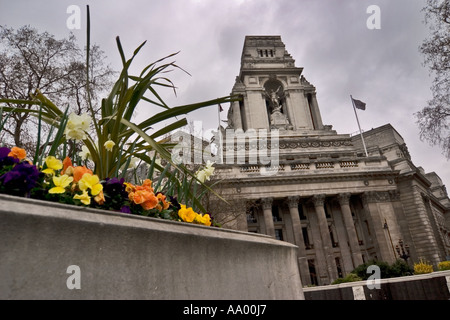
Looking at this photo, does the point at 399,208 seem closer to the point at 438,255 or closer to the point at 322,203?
the point at 438,255

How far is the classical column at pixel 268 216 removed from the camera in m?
34.3

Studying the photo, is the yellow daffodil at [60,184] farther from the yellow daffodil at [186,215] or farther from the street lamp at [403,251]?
the street lamp at [403,251]

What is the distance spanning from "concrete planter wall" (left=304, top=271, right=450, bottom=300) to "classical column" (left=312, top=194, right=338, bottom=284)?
16722 mm

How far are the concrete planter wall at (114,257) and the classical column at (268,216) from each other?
3197 centimetres

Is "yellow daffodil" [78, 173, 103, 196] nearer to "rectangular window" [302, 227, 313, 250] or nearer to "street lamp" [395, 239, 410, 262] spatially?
"street lamp" [395, 239, 410, 262]

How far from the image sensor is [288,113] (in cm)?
5000

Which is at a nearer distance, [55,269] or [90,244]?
[55,269]

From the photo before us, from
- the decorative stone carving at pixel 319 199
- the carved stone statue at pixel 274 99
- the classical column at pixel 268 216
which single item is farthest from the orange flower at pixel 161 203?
the carved stone statue at pixel 274 99

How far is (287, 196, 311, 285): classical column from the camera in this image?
3191cm

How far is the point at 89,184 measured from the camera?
2.59 meters

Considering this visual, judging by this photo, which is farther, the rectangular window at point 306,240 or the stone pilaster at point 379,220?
the rectangular window at point 306,240

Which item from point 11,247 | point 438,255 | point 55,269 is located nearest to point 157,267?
point 55,269

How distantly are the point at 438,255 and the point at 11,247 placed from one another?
42702 millimetres

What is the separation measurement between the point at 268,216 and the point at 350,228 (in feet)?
29.8
